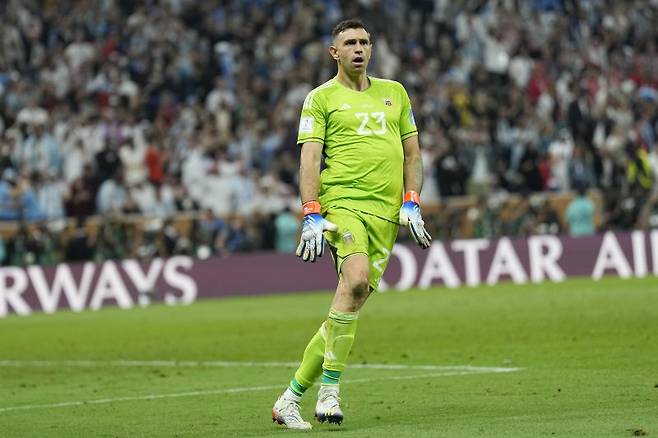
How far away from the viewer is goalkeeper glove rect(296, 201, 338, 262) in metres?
10.2

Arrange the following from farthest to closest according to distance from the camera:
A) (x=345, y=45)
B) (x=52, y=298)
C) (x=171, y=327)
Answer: (x=52, y=298) → (x=171, y=327) → (x=345, y=45)

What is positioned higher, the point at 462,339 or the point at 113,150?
the point at 113,150

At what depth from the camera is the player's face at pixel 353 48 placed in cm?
1053

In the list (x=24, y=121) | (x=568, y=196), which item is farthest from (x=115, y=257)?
(x=568, y=196)

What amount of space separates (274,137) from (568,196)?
19.2 feet

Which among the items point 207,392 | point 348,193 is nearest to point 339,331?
point 348,193

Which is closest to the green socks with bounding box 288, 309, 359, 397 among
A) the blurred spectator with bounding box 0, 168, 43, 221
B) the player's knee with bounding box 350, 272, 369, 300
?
the player's knee with bounding box 350, 272, 369, 300

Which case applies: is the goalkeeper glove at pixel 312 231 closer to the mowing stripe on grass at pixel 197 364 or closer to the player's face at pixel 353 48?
the player's face at pixel 353 48

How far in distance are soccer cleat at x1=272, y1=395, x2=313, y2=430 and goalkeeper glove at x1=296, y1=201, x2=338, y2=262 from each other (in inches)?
38.0

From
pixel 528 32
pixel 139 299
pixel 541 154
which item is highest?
pixel 528 32

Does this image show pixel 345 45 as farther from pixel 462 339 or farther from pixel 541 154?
pixel 541 154

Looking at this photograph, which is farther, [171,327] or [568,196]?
[568,196]

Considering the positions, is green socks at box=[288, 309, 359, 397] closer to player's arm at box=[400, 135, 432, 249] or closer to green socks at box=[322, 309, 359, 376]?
green socks at box=[322, 309, 359, 376]

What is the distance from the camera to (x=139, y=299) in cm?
2834
